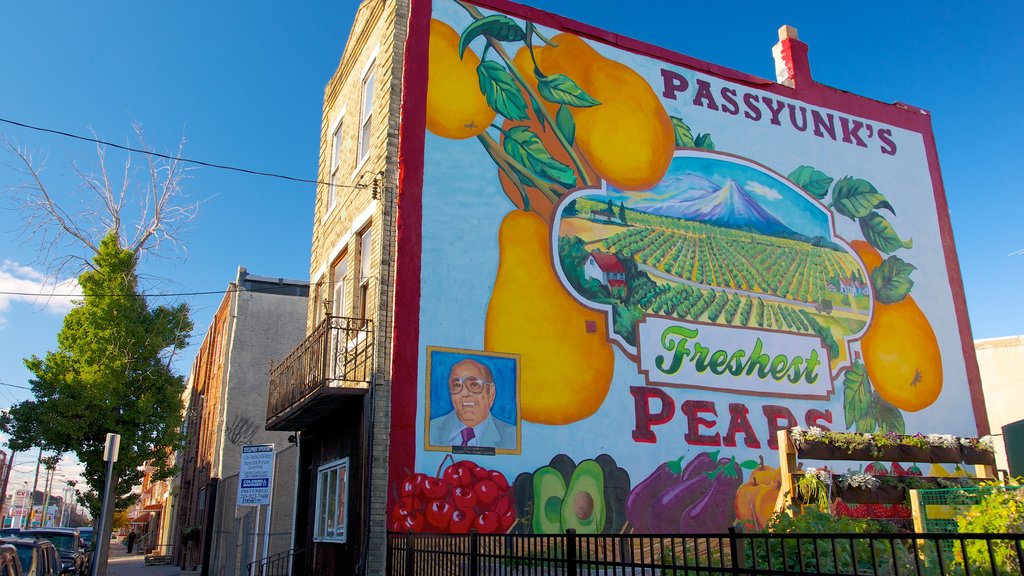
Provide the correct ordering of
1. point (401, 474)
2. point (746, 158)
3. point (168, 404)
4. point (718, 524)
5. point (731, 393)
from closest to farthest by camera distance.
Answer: point (401, 474), point (718, 524), point (731, 393), point (746, 158), point (168, 404)

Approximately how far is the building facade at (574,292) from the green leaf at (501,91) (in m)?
0.04

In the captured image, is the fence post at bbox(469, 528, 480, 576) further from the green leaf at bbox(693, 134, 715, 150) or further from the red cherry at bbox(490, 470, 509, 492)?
the green leaf at bbox(693, 134, 715, 150)

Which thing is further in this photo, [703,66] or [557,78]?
[703,66]

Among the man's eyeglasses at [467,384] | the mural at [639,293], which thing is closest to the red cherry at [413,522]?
the mural at [639,293]

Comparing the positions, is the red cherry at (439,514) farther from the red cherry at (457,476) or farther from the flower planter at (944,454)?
the flower planter at (944,454)

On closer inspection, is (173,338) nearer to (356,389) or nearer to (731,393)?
(356,389)

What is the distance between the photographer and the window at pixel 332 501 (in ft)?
45.0

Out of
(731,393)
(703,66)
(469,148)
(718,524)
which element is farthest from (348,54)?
(718,524)

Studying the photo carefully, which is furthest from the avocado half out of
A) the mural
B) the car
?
the car

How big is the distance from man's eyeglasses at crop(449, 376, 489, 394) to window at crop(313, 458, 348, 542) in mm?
2374

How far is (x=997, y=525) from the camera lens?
26.2 ft

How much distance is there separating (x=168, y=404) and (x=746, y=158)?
17.1 metres

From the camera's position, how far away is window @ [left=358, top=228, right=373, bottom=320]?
14312 millimetres

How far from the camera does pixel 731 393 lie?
49.9 ft
